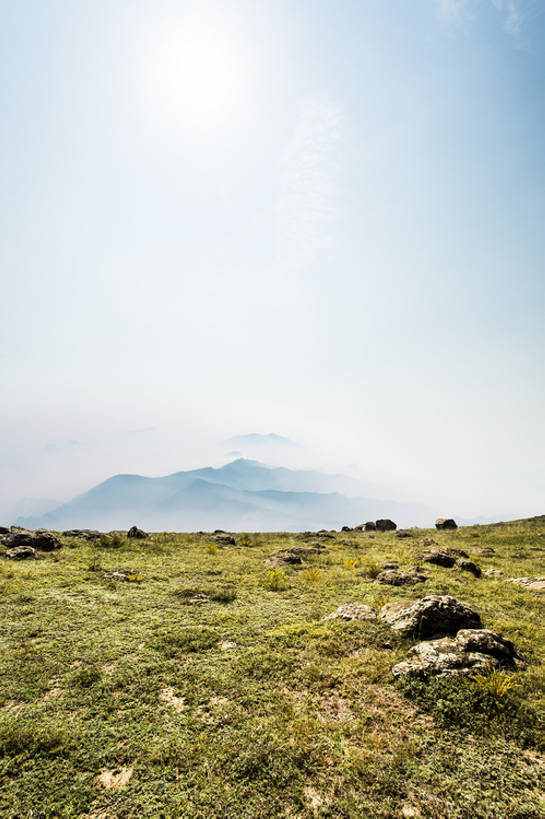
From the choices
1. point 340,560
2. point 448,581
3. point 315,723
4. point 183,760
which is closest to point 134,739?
point 183,760

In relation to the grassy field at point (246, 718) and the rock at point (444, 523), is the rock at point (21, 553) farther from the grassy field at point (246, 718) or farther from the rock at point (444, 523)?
the rock at point (444, 523)

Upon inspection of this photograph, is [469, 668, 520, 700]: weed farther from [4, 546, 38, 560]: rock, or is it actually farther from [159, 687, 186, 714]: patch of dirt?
[4, 546, 38, 560]: rock

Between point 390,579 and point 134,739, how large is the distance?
47.8 feet

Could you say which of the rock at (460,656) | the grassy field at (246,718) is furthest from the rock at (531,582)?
the rock at (460,656)

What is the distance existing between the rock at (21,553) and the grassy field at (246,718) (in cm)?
790

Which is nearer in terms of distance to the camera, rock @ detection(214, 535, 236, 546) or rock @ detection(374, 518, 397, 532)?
rock @ detection(214, 535, 236, 546)

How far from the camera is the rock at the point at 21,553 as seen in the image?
21547mm

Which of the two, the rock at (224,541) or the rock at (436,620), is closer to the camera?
the rock at (436,620)

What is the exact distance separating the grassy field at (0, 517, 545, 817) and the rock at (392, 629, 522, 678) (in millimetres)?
462

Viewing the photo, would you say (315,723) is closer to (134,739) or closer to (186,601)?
(134,739)

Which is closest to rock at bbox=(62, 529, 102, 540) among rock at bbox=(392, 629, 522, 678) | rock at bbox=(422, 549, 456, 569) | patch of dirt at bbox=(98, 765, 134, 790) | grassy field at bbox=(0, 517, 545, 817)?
grassy field at bbox=(0, 517, 545, 817)

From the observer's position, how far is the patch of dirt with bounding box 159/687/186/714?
8.19 metres

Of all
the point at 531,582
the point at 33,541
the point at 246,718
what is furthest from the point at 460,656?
the point at 33,541

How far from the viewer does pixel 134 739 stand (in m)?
7.21
